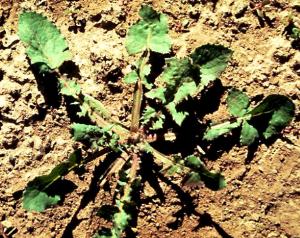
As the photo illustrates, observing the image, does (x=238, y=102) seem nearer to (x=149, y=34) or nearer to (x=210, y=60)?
(x=210, y=60)

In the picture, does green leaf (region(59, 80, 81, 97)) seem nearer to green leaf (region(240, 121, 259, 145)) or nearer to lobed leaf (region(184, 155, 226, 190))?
lobed leaf (region(184, 155, 226, 190))


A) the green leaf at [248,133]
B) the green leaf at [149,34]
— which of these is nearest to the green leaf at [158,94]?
the green leaf at [149,34]

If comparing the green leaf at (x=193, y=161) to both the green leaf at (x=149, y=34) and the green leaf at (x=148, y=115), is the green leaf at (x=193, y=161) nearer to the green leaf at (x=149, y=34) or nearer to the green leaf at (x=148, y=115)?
the green leaf at (x=148, y=115)

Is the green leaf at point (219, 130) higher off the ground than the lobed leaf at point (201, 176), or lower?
higher

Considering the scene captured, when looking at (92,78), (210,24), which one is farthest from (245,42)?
(92,78)

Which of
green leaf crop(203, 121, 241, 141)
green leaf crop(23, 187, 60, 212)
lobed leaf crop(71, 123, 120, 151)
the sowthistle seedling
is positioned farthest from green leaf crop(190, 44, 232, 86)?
green leaf crop(23, 187, 60, 212)

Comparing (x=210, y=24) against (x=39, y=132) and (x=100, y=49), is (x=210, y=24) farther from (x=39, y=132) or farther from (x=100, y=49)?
(x=39, y=132)
